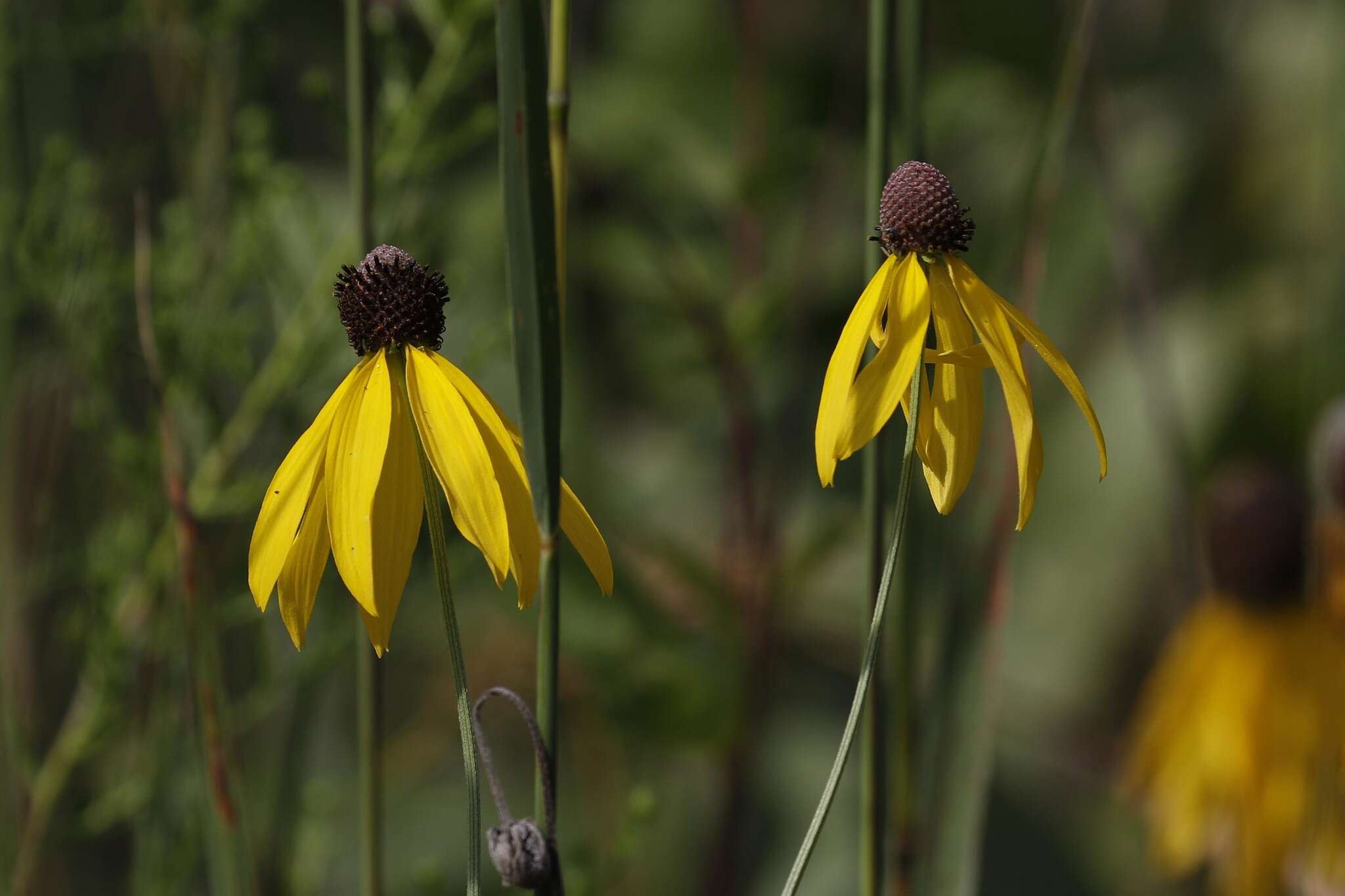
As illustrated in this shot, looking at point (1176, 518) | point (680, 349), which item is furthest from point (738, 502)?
point (1176, 518)

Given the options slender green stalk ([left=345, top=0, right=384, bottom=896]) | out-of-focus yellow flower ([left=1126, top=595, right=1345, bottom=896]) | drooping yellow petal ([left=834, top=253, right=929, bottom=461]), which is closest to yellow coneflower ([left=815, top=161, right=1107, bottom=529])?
drooping yellow petal ([left=834, top=253, right=929, bottom=461])

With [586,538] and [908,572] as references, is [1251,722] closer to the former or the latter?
[908,572]

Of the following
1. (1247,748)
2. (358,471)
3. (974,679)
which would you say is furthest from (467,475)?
(1247,748)

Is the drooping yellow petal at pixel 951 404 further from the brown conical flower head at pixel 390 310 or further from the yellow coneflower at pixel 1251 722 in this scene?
the yellow coneflower at pixel 1251 722

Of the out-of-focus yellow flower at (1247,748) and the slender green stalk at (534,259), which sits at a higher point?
the slender green stalk at (534,259)

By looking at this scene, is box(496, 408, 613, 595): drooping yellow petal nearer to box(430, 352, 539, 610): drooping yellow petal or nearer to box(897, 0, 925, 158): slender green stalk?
box(430, 352, 539, 610): drooping yellow petal

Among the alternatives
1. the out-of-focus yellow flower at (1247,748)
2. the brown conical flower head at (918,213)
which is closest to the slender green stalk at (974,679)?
the brown conical flower head at (918,213)
